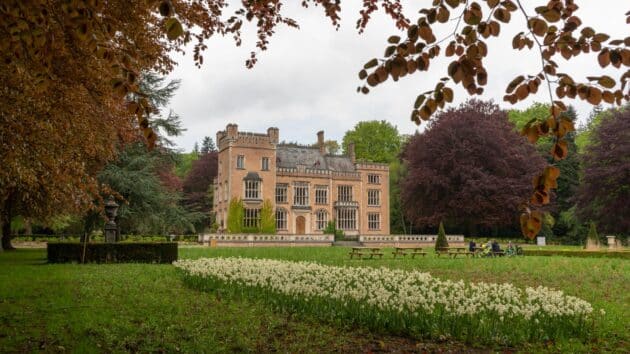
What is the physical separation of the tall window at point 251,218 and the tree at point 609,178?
80.5ft

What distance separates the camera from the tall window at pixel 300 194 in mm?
47188

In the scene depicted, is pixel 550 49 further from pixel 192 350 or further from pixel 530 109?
pixel 530 109

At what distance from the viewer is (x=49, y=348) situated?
221 inches

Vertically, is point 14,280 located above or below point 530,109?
below

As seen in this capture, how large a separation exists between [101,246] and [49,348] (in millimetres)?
13315

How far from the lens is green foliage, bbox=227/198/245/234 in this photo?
42.0m

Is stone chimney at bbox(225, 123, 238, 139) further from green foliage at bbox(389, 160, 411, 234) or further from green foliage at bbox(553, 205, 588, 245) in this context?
green foliage at bbox(553, 205, 588, 245)

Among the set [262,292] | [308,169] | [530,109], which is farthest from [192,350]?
[530,109]

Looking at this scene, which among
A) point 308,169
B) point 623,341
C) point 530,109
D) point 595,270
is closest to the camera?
point 623,341

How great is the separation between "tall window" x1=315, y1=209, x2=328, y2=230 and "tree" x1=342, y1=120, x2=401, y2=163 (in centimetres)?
1608

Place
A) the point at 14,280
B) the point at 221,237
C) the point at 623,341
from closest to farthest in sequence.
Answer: the point at 623,341 < the point at 14,280 < the point at 221,237

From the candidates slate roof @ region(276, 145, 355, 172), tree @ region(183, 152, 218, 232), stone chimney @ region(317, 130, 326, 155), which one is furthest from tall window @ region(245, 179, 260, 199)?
tree @ region(183, 152, 218, 232)

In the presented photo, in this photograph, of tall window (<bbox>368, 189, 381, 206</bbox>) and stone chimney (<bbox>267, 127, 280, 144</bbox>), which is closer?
stone chimney (<bbox>267, 127, 280, 144</bbox>)

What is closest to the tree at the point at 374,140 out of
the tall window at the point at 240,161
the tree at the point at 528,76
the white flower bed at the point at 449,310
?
the tall window at the point at 240,161
